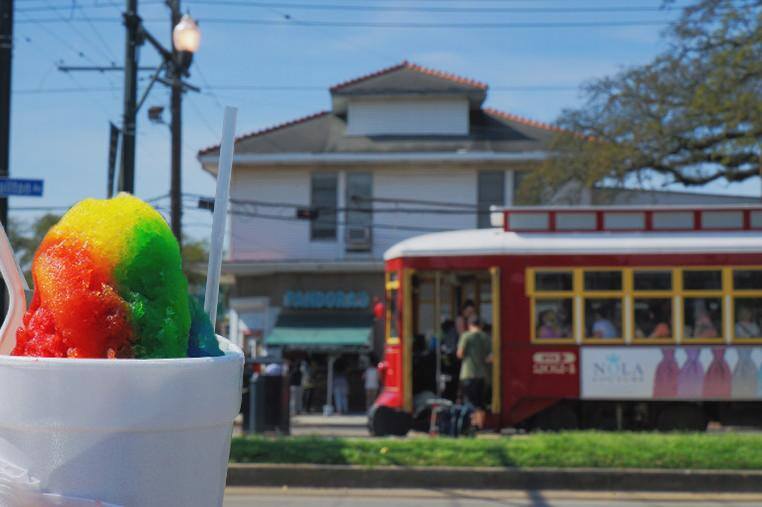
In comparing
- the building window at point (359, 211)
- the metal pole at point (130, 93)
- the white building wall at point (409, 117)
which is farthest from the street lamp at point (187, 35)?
the white building wall at point (409, 117)

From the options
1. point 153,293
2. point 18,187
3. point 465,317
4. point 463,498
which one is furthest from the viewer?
point 465,317

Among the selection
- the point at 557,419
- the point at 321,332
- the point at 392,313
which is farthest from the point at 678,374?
the point at 321,332

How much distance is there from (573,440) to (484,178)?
67.4 feet

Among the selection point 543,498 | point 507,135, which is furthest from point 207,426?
point 507,135

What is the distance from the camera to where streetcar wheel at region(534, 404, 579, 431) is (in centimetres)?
1477

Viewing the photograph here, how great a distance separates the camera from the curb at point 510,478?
978 cm

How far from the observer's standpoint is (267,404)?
15.6 meters

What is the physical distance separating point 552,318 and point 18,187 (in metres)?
7.67

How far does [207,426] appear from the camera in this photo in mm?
1867

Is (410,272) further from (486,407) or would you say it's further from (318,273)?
(318,273)

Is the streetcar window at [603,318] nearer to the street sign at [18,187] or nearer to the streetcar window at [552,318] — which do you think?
the streetcar window at [552,318]

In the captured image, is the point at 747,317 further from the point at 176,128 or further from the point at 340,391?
the point at 340,391

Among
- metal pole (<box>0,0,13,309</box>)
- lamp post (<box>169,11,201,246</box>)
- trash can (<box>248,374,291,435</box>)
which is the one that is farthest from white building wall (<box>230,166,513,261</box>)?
metal pole (<box>0,0,13,309</box>)

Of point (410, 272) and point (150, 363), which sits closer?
point (150, 363)
